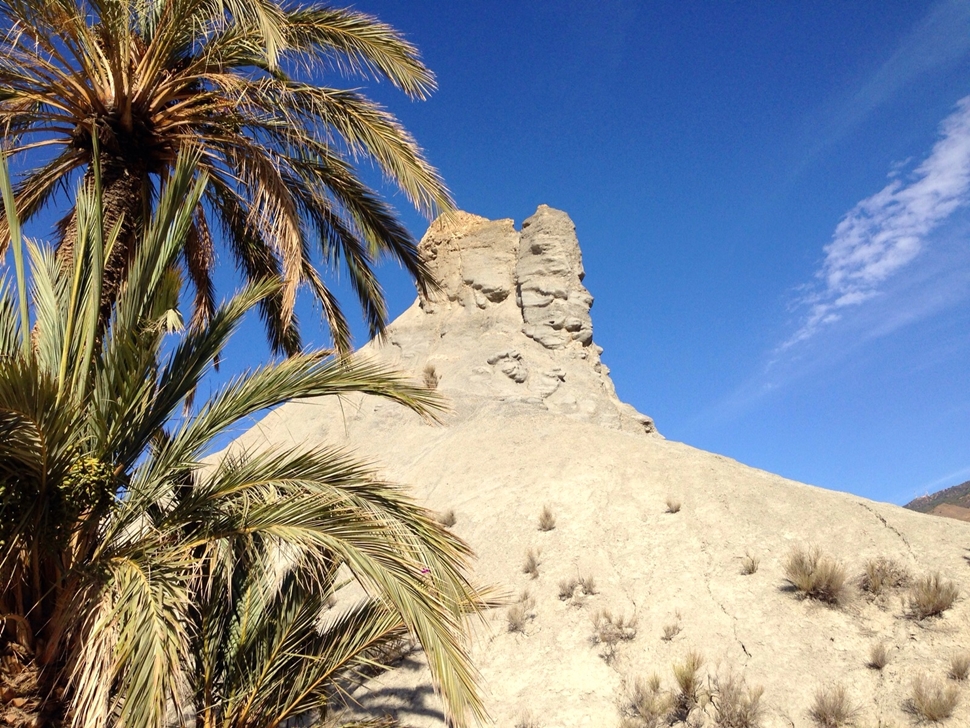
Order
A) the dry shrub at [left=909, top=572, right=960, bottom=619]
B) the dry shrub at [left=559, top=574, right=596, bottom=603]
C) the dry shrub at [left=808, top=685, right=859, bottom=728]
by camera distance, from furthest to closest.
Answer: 1. the dry shrub at [left=559, top=574, right=596, bottom=603]
2. the dry shrub at [left=909, top=572, right=960, bottom=619]
3. the dry shrub at [left=808, top=685, right=859, bottom=728]

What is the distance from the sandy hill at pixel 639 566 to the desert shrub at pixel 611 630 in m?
0.03

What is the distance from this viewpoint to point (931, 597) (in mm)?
8500

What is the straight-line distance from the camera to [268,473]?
468 cm

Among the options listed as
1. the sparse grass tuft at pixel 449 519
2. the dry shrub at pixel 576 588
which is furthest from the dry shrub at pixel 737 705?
the sparse grass tuft at pixel 449 519

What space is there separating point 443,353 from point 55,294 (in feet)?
65.0

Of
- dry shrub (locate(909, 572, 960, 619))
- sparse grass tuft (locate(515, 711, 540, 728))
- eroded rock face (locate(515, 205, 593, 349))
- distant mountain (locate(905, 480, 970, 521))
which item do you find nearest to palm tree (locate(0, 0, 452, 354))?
sparse grass tuft (locate(515, 711, 540, 728))

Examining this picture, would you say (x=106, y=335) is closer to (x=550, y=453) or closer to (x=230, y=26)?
(x=230, y=26)

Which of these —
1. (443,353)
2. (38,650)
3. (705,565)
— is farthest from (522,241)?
(38,650)

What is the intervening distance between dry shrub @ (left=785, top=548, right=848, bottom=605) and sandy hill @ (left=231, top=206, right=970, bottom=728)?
139mm

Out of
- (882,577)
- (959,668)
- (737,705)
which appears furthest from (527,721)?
(882,577)

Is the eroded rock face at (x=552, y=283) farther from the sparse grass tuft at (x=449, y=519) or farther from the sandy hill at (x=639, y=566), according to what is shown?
the sparse grass tuft at (x=449, y=519)

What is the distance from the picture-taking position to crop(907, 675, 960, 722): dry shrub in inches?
268

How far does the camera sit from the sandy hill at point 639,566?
8.24 meters

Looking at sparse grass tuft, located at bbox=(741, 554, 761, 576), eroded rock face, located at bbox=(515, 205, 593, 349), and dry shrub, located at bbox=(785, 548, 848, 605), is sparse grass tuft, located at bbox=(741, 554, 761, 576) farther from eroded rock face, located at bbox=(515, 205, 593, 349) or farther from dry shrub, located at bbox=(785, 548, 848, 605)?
eroded rock face, located at bbox=(515, 205, 593, 349)
